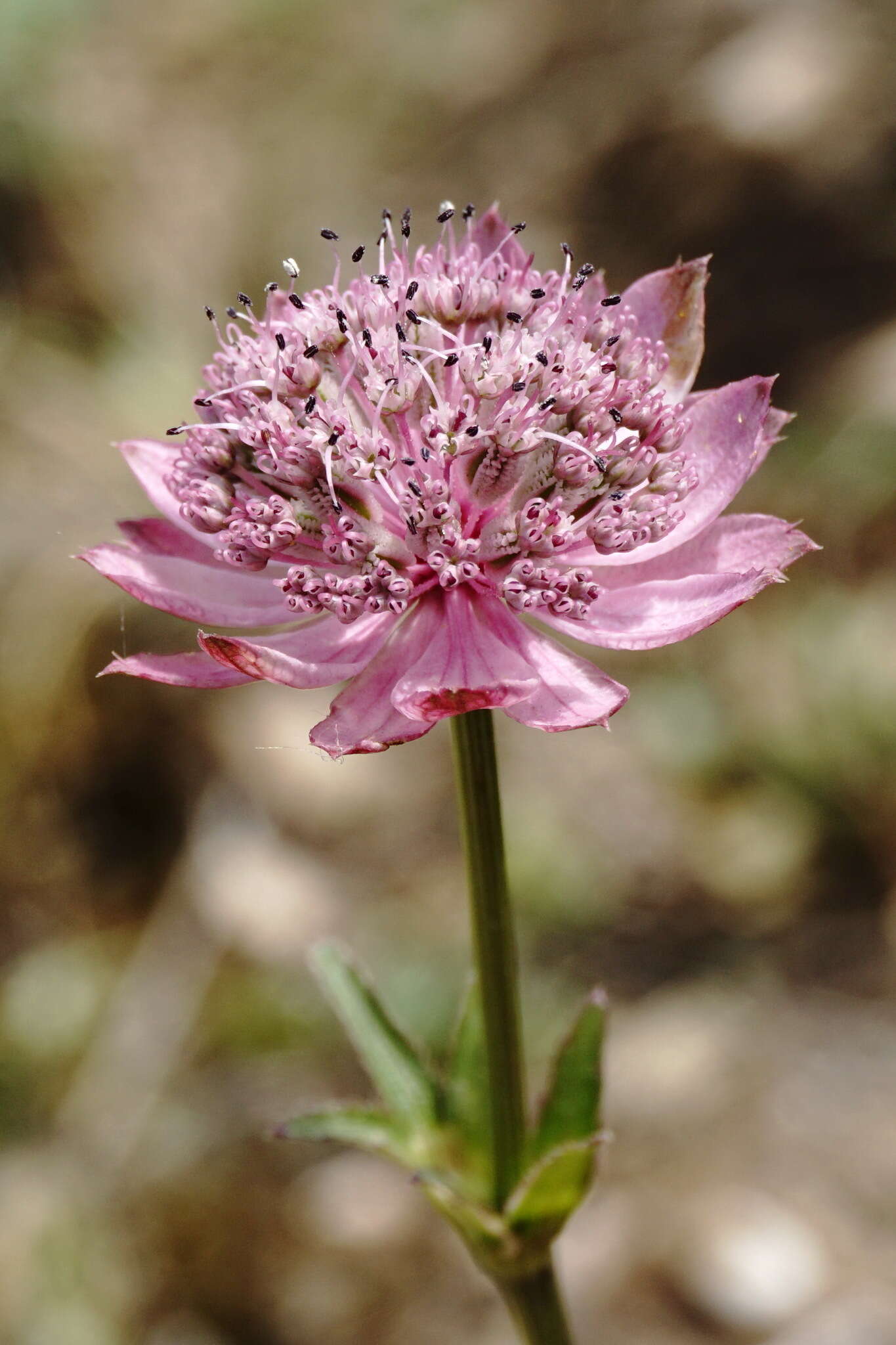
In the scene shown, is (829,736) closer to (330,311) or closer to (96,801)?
(96,801)

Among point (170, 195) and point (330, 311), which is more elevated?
point (170, 195)

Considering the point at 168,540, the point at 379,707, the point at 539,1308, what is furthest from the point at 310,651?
the point at 539,1308

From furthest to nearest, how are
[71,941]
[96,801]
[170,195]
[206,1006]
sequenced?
[170,195] → [96,801] → [71,941] → [206,1006]

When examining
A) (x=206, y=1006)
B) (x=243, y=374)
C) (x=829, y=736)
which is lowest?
(x=206, y=1006)

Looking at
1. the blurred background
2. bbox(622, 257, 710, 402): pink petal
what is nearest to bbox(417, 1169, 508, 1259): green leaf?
bbox(622, 257, 710, 402): pink petal

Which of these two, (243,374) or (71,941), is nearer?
(243,374)

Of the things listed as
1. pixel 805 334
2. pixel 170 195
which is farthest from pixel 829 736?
pixel 170 195

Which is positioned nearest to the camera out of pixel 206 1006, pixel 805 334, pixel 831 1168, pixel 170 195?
pixel 831 1168
